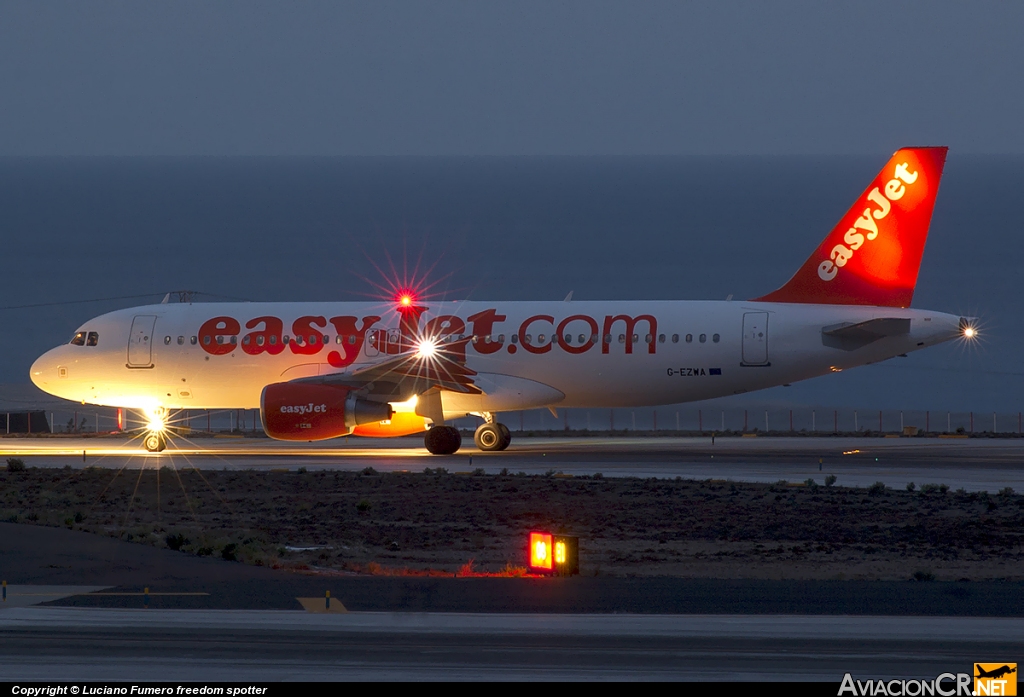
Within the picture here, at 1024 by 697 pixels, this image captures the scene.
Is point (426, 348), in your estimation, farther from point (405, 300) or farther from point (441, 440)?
point (441, 440)

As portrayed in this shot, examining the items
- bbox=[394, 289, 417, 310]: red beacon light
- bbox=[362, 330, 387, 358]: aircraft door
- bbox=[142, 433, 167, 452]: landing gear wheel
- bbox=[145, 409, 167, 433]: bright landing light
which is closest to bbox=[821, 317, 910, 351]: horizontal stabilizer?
bbox=[394, 289, 417, 310]: red beacon light

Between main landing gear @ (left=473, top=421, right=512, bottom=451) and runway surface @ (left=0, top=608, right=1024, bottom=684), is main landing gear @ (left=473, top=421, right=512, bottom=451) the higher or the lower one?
the higher one

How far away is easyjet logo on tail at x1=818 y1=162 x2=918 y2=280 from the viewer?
34562mm

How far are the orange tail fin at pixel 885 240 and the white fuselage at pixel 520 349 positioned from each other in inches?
21.7

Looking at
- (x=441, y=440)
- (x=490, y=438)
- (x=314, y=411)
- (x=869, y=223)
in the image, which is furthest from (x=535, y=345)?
(x=869, y=223)

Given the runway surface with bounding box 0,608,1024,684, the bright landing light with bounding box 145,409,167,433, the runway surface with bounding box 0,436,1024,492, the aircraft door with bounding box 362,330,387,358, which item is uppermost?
the aircraft door with bounding box 362,330,387,358

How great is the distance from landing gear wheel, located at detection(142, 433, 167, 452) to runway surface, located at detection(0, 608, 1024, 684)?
23.8 m

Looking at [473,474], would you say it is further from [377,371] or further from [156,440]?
[156,440]

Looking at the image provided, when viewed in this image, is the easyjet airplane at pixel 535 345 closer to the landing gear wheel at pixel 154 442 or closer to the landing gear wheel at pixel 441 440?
the landing gear wheel at pixel 441 440

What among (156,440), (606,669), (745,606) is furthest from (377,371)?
(606,669)

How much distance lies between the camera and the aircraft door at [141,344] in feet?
125

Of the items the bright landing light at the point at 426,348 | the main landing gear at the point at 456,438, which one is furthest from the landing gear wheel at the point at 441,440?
the bright landing light at the point at 426,348

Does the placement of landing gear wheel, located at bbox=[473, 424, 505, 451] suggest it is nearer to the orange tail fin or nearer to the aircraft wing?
the aircraft wing

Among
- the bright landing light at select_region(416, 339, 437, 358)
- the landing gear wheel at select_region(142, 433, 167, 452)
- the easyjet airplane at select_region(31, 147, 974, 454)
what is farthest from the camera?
the landing gear wheel at select_region(142, 433, 167, 452)
